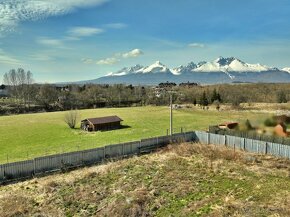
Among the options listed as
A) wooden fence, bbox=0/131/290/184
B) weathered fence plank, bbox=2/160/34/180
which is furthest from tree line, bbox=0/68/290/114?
weathered fence plank, bbox=2/160/34/180

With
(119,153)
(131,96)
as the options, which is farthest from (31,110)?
(119,153)

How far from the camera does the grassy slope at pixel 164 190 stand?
19500 mm

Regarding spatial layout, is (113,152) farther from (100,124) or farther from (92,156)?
(100,124)

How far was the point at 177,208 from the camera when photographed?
19.8 m

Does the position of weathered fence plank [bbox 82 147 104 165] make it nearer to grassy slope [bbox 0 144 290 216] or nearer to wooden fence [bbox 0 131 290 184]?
wooden fence [bbox 0 131 290 184]

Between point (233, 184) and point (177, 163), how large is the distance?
736cm

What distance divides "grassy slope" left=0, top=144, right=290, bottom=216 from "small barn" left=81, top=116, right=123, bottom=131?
26.7 meters

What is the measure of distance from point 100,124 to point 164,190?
35820 mm

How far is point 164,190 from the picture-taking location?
22.9 metres

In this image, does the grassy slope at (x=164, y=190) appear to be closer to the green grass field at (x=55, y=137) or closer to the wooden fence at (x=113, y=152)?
the wooden fence at (x=113, y=152)

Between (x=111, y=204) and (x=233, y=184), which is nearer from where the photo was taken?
(x=111, y=204)

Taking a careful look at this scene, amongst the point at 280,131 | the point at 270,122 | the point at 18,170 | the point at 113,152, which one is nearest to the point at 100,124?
the point at 113,152

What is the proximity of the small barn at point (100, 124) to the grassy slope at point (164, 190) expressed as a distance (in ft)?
87.6

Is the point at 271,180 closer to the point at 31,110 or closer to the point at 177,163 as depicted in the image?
the point at 177,163
